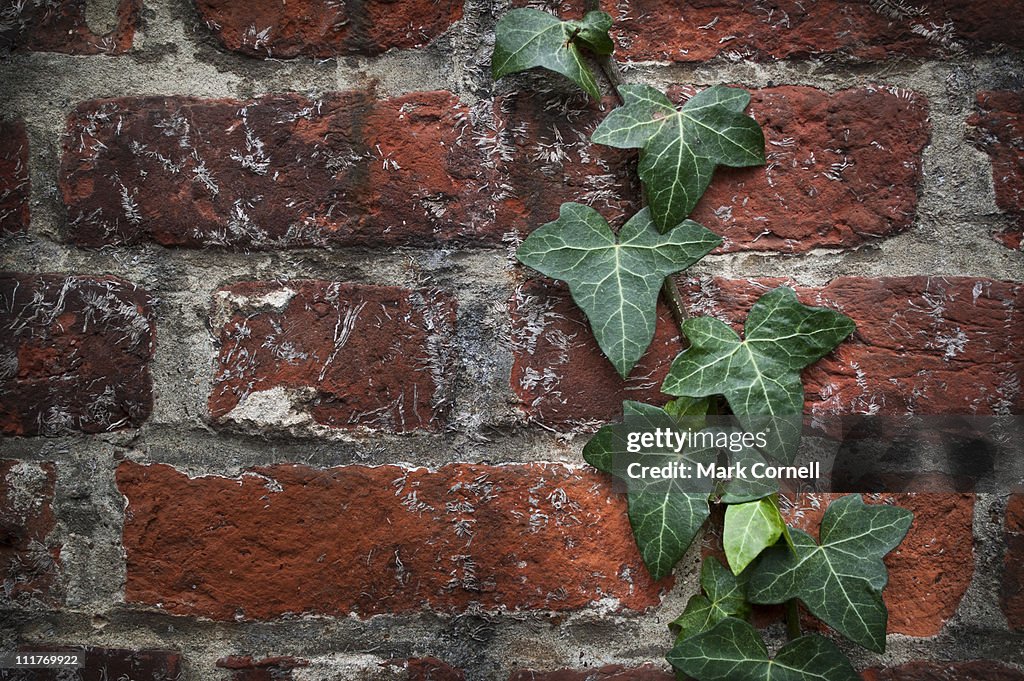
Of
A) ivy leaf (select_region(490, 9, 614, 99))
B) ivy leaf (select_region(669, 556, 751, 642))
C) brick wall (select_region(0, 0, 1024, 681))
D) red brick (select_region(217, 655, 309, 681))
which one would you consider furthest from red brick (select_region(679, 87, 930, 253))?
red brick (select_region(217, 655, 309, 681))

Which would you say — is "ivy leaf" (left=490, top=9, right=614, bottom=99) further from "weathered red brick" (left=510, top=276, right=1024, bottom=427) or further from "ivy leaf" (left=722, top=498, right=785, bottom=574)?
"ivy leaf" (left=722, top=498, right=785, bottom=574)

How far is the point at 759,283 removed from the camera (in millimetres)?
461

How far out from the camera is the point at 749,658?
0.44 m

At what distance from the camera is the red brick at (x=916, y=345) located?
1.50ft

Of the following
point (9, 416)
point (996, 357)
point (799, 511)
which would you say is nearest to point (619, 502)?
point (799, 511)

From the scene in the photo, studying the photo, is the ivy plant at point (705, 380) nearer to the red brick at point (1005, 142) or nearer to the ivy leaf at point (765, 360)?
the ivy leaf at point (765, 360)

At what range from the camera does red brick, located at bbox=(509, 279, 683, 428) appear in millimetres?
463

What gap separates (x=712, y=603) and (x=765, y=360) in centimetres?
16

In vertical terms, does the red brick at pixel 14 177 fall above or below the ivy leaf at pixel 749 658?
above

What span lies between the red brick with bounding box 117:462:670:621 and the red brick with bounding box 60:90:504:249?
16 centimetres

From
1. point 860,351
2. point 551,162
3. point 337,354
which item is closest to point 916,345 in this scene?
point 860,351

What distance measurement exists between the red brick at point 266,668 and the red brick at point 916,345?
35 centimetres

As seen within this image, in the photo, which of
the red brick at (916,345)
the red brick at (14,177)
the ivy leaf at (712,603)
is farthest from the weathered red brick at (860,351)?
the red brick at (14,177)

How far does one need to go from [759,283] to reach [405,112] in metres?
0.25
